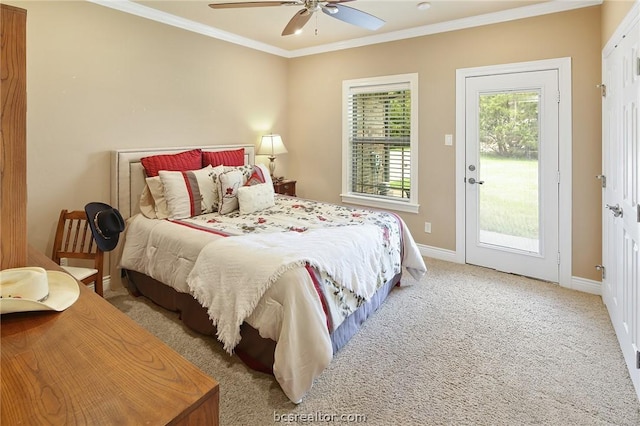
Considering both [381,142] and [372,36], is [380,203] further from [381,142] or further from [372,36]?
[372,36]

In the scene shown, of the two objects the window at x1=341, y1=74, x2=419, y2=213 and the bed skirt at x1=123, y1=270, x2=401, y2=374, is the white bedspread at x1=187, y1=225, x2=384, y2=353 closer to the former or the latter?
the bed skirt at x1=123, y1=270, x2=401, y2=374

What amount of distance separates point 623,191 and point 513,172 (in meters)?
1.38

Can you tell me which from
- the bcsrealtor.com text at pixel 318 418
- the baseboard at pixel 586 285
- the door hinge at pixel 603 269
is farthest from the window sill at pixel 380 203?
the bcsrealtor.com text at pixel 318 418

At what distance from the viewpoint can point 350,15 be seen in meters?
2.60

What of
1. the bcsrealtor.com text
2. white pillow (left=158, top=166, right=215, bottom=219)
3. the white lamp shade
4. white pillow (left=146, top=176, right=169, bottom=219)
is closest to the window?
the white lamp shade

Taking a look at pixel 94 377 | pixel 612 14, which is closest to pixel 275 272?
pixel 94 377

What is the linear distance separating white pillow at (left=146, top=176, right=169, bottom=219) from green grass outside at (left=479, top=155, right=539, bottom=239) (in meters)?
3.15

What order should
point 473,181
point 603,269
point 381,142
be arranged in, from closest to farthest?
point 603,269
point 473,181
point 381,142

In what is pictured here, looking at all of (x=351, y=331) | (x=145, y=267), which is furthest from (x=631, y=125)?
(x=145, y=267)

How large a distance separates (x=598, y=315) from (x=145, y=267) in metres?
3.62

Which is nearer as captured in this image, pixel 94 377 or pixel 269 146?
pixel 94 377

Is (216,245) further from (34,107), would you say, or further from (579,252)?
(579,252)

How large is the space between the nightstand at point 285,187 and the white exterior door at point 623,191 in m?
3.42

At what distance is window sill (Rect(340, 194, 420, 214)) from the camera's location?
4.38 meters
